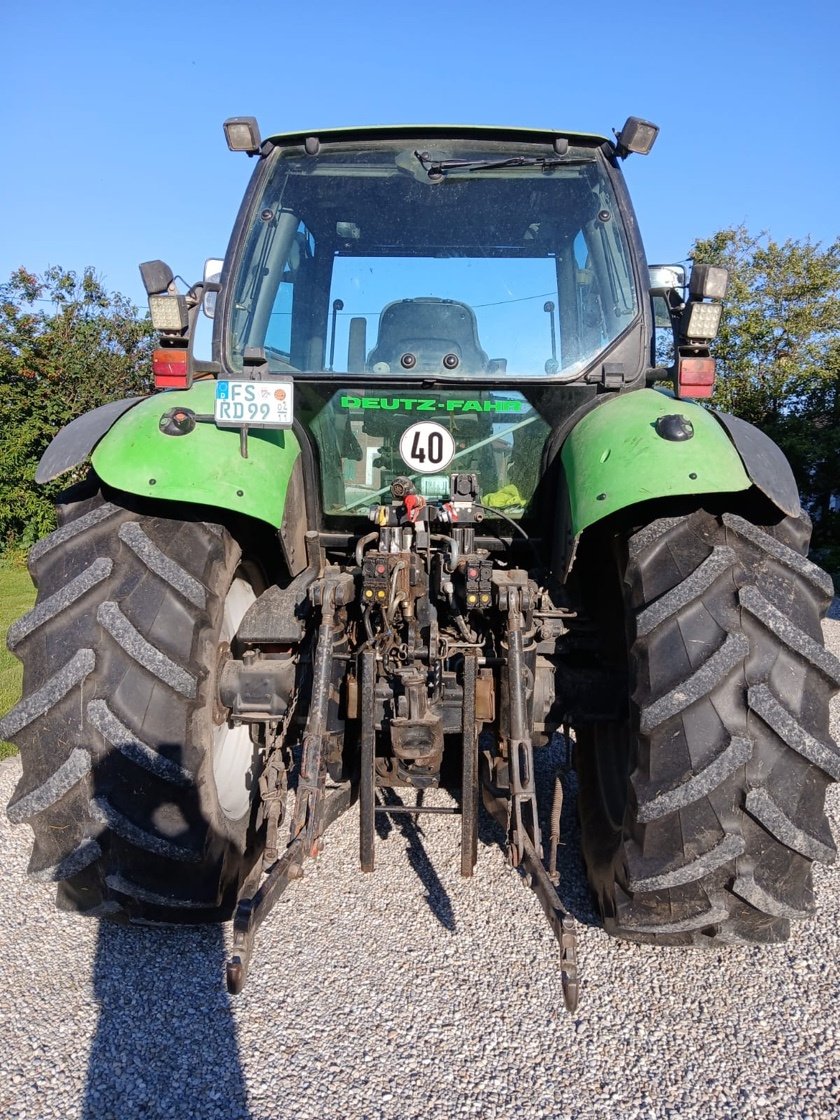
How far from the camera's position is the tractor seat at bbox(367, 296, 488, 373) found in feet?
9.67

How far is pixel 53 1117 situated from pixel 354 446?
7.18ft

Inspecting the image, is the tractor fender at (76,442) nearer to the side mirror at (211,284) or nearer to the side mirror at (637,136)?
the side mirror at (211,284)

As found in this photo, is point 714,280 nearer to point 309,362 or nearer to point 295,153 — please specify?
point 309,362

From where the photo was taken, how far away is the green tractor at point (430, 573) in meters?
2.22

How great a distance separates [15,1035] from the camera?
2242 millimetres

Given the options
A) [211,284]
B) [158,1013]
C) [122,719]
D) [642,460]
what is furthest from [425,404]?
[158,1013]

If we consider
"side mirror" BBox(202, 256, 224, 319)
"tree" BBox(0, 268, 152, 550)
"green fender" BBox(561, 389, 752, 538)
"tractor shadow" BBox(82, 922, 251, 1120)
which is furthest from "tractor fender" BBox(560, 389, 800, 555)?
"tree" BBox(0, 268, 152, 550)

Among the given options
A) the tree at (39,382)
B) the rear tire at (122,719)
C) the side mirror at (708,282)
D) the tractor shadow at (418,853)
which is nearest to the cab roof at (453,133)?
the side mirror at (708,282)

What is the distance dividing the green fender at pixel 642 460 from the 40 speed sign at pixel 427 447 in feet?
1.52

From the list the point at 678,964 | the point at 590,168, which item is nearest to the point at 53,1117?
the point at 678,964

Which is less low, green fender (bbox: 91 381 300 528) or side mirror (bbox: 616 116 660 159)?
side mirror (bbox: 616 116 660 159)

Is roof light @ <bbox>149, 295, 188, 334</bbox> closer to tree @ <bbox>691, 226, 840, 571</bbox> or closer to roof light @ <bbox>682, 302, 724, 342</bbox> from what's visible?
roof light @ <bbox>682, 302, 724, 342</bbox>

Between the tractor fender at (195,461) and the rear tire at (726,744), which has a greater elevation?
the tractor fender at (195,461)

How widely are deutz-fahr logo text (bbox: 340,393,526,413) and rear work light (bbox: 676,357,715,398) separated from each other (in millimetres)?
550
